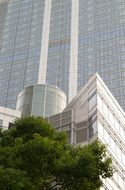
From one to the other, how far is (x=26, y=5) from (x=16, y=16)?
581 centimetres

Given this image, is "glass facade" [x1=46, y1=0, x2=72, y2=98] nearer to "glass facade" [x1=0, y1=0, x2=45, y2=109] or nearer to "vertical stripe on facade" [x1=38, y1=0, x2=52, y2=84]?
"vertical stripe on facade" [x1=38, y1=0, x2=52, y2=84]

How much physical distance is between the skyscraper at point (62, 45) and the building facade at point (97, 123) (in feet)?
222

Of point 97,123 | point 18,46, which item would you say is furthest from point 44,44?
point 97,123

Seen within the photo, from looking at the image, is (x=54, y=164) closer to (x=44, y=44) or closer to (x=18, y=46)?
(x=44, y=44)

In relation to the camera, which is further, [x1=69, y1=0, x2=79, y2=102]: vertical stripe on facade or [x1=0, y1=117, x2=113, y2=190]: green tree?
[x1=69, y1=0, x2=79, y2=102]: vertical stripe on facade

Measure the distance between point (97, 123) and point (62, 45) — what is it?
307 feet

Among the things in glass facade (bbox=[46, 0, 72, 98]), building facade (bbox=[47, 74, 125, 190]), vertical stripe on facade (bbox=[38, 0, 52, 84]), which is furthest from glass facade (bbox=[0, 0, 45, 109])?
building facade (bbox=[47, 74, 125, 190])

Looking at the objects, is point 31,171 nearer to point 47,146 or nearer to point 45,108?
point 47,146

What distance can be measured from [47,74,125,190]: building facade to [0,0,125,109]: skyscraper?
222 ft

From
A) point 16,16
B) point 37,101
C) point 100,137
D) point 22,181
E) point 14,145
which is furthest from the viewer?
point 16,16

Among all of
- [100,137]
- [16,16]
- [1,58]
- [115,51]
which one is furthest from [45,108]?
[16,16]

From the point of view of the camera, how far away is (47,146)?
61.2 ft

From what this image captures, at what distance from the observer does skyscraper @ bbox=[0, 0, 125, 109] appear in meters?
115

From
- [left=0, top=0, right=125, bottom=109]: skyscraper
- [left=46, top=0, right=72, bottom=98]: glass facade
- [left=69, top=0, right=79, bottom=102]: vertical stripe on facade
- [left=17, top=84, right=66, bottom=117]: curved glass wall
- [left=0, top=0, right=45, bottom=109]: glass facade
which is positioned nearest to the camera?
[left=17, top=84, right=66, bottom=117]: curved glass wall
